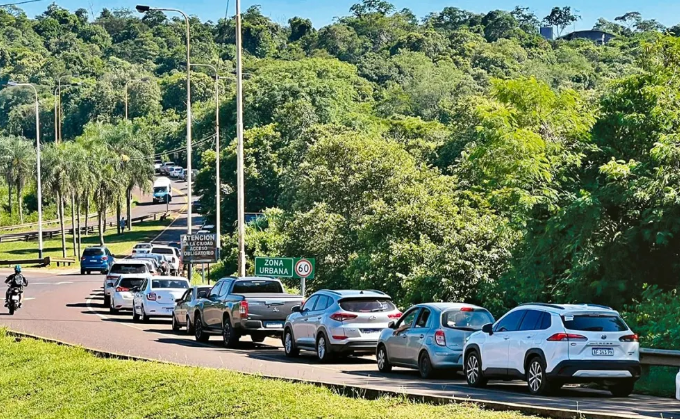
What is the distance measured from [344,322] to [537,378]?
276 inches

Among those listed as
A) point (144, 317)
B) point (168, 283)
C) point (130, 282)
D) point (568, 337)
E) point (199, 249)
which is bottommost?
point (144, 317)

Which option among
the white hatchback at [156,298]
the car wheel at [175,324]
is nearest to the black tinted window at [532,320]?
the car wheel at [175,324]

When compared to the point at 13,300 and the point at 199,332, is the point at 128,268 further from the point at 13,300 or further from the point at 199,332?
the point at 199,332

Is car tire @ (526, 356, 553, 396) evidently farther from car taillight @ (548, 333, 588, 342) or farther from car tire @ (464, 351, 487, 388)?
car tire @ (464, 351, 487, 388)

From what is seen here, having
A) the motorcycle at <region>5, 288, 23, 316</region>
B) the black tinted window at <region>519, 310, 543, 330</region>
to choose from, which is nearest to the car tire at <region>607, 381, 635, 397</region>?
the black tinted window at <region>519, 310, 543, 330</region>

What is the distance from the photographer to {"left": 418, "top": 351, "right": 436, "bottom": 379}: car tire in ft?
69.5

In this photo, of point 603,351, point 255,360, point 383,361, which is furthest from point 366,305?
point 603,351

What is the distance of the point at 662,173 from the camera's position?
1046 inches

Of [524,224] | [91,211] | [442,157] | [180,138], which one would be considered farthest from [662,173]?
[180,138]

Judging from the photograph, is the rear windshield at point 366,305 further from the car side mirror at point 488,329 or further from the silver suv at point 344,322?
the car side mirror at point 488,329

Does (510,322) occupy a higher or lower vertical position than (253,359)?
higher

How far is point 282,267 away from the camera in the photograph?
110ft

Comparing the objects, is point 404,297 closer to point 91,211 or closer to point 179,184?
point 91,211

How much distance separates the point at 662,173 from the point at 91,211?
107m
